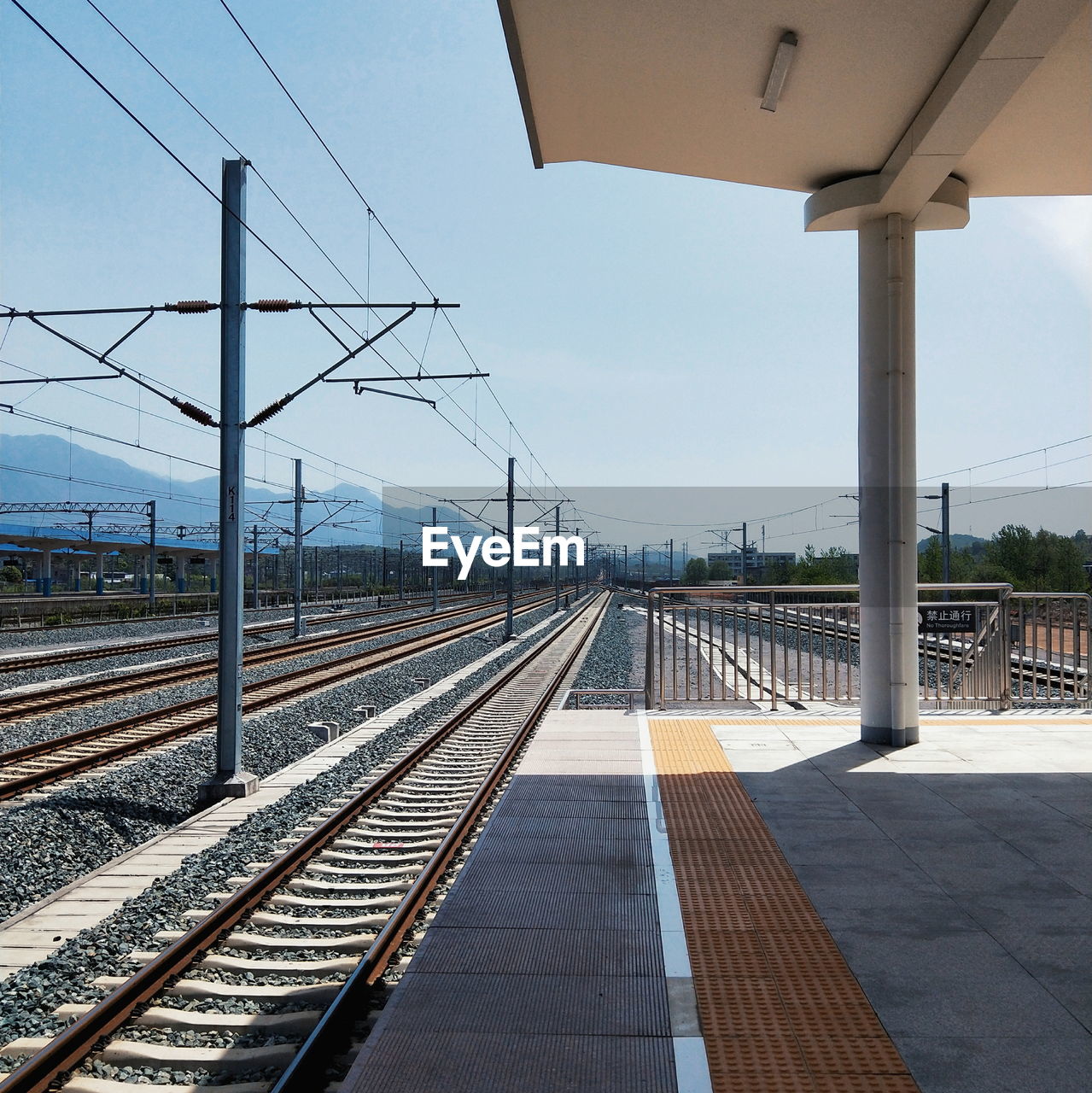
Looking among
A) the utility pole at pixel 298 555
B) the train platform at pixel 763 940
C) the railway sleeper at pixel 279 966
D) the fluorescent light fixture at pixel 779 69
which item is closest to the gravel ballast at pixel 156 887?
the railway sleeper at pixel 279 966

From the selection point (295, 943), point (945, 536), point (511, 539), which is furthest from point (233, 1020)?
point (945, 536)

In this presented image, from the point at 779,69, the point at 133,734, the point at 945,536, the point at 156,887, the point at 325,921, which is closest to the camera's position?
the point at 325,921

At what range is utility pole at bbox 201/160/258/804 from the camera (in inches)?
341

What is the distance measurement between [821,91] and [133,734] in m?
10.0

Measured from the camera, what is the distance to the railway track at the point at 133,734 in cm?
904

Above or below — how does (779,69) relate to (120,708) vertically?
above

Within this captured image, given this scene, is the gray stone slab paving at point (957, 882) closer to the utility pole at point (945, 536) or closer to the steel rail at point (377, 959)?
the steel rail at point (377, 959)

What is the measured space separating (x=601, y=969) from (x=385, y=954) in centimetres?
129

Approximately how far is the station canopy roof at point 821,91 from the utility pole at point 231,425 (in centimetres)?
319

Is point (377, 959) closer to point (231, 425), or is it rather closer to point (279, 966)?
point (279, 966)

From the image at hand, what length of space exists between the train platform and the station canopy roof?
4505mm

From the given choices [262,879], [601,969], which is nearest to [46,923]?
[262,879]

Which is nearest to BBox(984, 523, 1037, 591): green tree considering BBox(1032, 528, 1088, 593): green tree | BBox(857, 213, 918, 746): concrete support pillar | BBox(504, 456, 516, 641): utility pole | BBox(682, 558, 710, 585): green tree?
BBox(1032, 528, 1088, 593): green tree

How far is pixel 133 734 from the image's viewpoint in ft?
36.9
